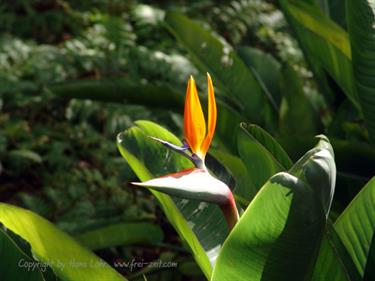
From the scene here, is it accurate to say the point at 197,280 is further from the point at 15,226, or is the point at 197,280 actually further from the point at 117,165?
the point at 15,226

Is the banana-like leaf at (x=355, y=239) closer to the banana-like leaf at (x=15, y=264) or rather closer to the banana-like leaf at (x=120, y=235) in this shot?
the banana-like leaf at (x=15, y=264)

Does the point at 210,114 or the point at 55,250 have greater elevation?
the point at 210,114

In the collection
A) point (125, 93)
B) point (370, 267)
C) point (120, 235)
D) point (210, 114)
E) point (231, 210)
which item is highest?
point (210, 114)

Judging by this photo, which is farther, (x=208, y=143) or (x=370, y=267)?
(x=370, y=267)

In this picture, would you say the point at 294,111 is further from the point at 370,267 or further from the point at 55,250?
the point at 55,250

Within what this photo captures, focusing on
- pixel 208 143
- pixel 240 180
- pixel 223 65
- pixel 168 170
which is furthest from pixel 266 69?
pixel 208 143

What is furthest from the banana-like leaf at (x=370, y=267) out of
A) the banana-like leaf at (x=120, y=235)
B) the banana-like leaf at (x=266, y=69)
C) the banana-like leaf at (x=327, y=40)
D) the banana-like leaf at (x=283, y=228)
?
the banana-like leaf at (x=266, y=69)

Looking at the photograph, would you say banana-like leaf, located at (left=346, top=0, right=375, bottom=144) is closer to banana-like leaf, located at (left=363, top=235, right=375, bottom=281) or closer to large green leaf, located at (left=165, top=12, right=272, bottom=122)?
banana-like leaf, located at (left=363, top=235, right=375, bottom=281)

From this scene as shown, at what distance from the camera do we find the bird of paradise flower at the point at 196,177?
833mm

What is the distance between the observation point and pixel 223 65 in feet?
6.59

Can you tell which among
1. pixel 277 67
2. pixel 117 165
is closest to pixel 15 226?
pixel 277 67

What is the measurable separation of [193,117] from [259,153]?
1.01 ft

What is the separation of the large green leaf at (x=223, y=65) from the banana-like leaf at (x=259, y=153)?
766 millimetres

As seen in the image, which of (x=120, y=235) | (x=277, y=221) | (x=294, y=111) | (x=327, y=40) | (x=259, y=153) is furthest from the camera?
(x=294, y=111)
